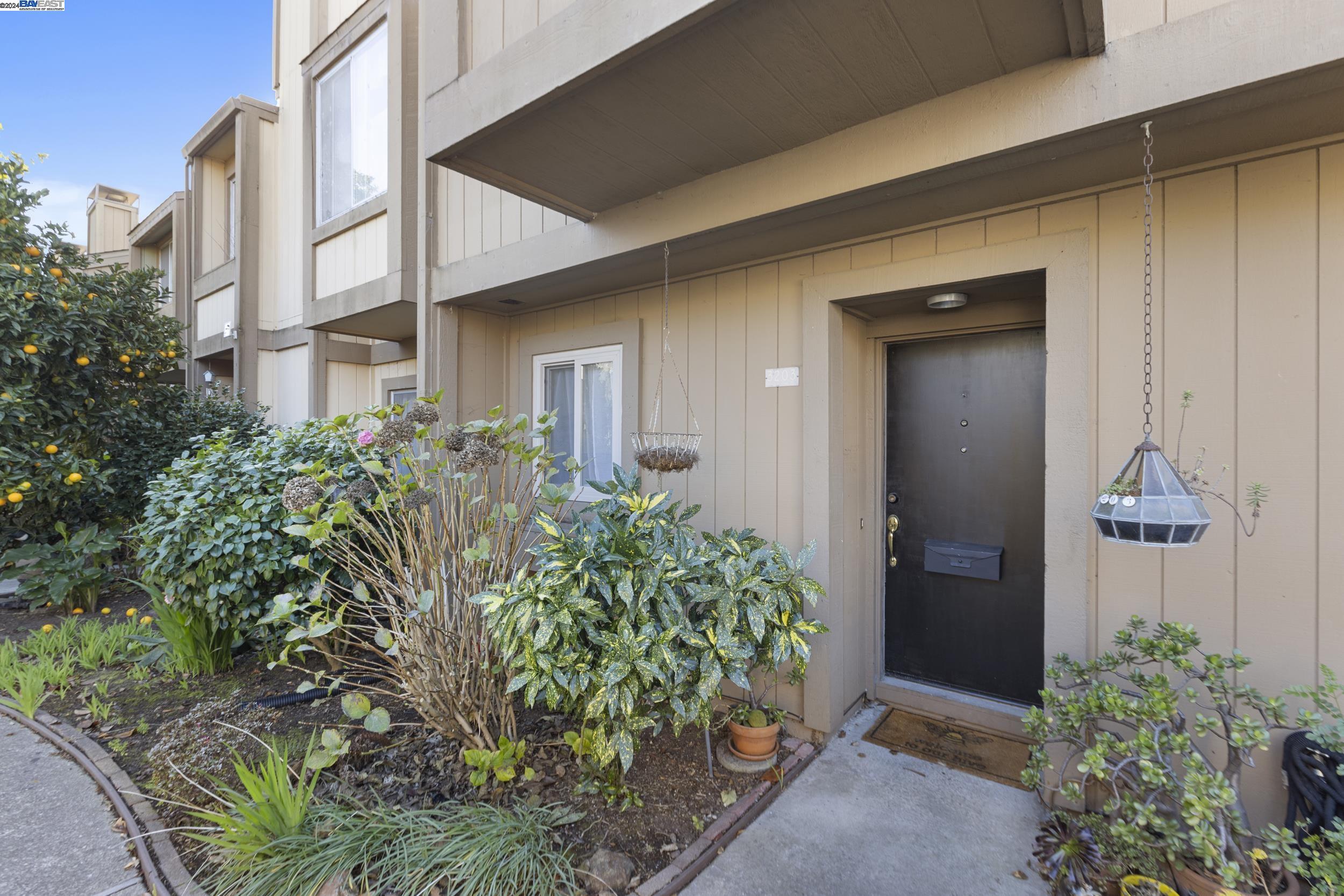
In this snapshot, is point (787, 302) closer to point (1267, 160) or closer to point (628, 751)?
point (1267, 160)

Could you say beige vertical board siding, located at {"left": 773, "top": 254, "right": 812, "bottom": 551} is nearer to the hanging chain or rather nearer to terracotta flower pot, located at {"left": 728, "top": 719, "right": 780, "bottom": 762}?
terracotta flower pot, located at {"left": 728, "top": 719, "right": 780, "bottom": 762}

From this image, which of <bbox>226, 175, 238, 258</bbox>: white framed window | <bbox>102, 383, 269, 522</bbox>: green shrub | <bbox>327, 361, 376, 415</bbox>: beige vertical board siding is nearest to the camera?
<bbox>102, 383, 269, 522</bbox>: green shrub

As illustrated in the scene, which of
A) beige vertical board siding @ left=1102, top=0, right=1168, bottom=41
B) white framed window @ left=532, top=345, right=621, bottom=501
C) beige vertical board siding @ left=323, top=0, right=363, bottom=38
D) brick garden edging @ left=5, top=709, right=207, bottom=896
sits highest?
beige vertical board siding @ left=323, top=0, right=363, bottom=38

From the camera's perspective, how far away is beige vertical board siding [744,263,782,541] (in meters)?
3.12

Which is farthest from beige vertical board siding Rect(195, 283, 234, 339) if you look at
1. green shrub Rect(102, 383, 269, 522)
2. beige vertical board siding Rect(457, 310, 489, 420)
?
beige vertical board siding Rect(457, 310, 489, 420)

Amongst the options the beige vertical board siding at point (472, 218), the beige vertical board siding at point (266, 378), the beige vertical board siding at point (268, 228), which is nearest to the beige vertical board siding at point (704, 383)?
the beige vertical board siding at point (472, 218)

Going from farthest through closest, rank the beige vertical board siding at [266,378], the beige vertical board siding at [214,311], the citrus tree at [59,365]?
1. the beige vertical board siding at [214,311]
2. the beige vertical board siding at [266,378]
3. the citrus tree at [59,365]

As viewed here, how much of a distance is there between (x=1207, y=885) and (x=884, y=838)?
967 millimetres

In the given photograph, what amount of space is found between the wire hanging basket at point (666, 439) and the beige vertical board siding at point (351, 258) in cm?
266

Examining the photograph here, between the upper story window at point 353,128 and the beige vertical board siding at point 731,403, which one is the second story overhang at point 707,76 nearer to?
the beige vertical board siding at point 731,403

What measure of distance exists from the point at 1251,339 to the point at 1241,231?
0.38 m

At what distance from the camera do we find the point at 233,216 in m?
8.27

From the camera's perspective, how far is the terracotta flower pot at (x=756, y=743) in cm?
269

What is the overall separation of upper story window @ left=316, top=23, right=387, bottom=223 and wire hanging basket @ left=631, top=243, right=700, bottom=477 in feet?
10.1
